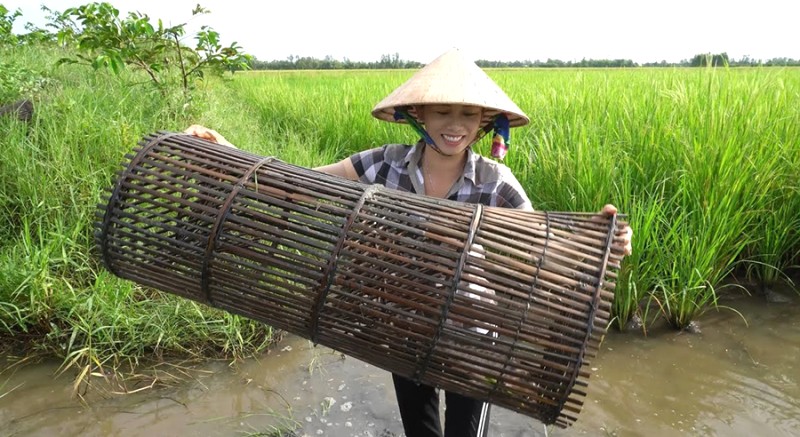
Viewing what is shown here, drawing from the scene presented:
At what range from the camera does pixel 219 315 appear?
98.8 inches

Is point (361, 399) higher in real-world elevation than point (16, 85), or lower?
lower

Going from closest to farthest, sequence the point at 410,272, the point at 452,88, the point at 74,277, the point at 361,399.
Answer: the point at 410,272, the point at 452,88, the point at 361,399, the point at 74,277

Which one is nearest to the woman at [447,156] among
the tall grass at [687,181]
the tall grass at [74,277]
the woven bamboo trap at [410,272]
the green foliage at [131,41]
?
the woven bamboo trap at [410,272]

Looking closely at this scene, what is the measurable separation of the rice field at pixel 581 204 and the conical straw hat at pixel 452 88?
4.63 feet

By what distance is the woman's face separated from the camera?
1447 mm

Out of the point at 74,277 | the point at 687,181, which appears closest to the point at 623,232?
the point at 687,181

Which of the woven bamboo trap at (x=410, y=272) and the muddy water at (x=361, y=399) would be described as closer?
the woven bamboo trap at (x=410, y=272)

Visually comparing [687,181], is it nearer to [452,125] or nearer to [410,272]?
[452,125]

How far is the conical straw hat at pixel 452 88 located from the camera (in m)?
1.36

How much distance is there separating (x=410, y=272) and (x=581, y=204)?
1.96 metres

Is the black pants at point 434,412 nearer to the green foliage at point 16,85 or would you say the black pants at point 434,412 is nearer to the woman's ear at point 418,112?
the woman's ear at point 418,112

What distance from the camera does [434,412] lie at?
1637mm

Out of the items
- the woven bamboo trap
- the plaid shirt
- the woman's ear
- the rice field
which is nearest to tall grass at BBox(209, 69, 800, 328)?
the rice field

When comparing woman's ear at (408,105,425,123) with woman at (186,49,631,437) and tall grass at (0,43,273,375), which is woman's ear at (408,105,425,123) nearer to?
woman at (186,49,631,437)
